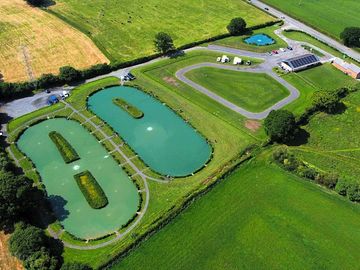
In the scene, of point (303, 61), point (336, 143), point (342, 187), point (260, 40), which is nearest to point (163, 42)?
point (260, 40)

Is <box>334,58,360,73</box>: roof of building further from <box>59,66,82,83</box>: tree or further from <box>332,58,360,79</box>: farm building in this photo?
<box>59,66,82,83</box>: tree

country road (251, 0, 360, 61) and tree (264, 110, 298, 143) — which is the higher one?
country road (251, 0, 360, 61)

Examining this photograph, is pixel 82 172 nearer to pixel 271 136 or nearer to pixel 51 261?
pixel 51 261

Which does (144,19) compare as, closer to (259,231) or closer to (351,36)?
(351,36)

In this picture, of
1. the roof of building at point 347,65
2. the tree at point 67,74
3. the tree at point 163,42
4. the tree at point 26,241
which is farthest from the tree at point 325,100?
the tree at point 26,241

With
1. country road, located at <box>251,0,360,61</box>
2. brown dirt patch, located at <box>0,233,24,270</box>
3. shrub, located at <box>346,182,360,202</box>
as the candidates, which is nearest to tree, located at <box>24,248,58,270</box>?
brown dirt patch, located at <box>0,233,24,270</box>

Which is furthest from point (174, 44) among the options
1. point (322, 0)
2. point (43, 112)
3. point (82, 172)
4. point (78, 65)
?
point (322, 0)

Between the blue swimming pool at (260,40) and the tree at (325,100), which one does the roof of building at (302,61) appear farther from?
the tree at (325,100)
